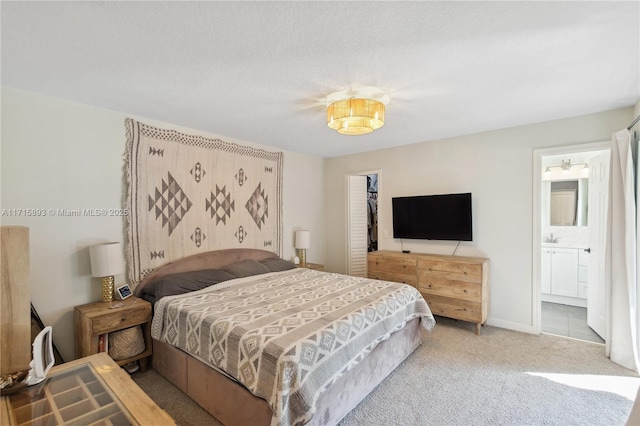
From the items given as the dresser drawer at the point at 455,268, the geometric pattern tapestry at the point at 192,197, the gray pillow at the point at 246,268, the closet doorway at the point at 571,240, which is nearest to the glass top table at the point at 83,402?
the geometric pattern tapestry at the point at 192,197

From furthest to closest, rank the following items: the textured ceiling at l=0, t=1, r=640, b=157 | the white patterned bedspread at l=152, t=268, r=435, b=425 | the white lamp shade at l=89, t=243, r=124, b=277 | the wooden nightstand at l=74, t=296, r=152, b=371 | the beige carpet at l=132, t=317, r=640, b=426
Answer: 1. the white lamp shade at l=89, t=243, r=124, b=277
2. the wooden nightstand at l=74, t=296, r=152, b=371
3. the beige carpet at l=132, t=317, r=640, b=426
4. the white patterned bedspread at l=152, t=268, r=435, b=425
5. the textured ceiling at l=0, t=1, r=640, b=157

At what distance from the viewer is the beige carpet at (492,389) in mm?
1943

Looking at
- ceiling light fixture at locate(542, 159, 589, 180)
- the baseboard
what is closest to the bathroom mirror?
ceiling light fixture at locate(542, 159, 589, 180)

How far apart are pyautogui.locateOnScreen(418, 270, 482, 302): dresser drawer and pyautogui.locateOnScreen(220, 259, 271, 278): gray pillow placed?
6.60ft

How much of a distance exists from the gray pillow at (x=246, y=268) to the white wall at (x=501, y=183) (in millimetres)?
2208

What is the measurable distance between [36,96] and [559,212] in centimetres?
684

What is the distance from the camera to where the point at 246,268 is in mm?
3426

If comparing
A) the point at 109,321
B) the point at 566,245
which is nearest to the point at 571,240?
the point at 566,245

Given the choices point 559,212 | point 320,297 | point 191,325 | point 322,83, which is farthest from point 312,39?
point 559,212

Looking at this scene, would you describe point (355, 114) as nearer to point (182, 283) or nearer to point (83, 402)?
point (182, 283)

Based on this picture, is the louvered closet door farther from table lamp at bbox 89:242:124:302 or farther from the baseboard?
table lamp at bbox 89:242:124:302

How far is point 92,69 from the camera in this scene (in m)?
1.97

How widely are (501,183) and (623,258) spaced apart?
131cm

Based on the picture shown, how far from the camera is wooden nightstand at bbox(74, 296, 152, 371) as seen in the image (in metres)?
2.21
